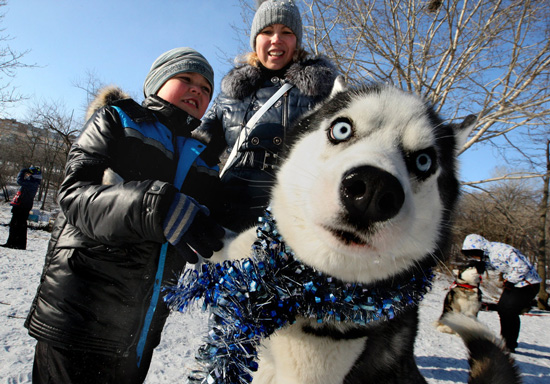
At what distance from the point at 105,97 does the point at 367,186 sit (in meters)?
1.70

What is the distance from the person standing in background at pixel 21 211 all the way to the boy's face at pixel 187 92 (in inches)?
324

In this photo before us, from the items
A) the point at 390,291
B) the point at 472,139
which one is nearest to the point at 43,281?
the point at 390,291

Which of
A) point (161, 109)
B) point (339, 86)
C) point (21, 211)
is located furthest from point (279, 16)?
point (21, 211)

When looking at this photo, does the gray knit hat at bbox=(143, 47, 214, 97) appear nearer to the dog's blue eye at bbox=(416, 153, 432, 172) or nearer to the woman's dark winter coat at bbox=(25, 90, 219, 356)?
the woman's dark winter coat at bbox=(25, 90, 219, 356)

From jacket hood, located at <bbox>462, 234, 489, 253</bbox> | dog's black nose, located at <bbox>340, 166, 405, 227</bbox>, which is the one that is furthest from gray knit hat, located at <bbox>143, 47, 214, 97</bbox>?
jacket hood, located at <bbox>462, 234, 489, 253</bbox>

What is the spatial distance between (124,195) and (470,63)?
33.8ft

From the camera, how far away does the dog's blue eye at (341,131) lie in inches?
49.4

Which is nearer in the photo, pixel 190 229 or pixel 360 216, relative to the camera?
pixel 360 216

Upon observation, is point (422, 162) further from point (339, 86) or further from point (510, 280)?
point (510, 280)

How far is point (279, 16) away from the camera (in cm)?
183

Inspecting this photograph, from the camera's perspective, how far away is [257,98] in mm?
1804

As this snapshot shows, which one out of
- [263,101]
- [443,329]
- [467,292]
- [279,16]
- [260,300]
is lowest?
[443,329]

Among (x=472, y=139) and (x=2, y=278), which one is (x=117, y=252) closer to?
(x=2, y=278)

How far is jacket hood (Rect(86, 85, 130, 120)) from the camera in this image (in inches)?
71.1
